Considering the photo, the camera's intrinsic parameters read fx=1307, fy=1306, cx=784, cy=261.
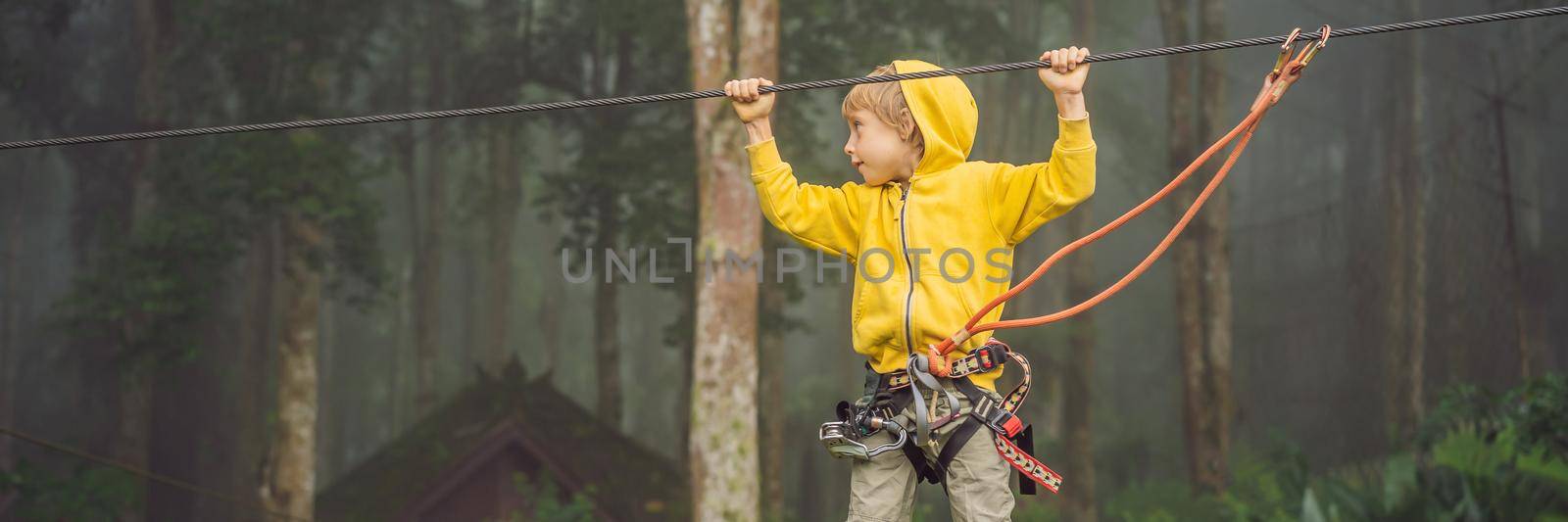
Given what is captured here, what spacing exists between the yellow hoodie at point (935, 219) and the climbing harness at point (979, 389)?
2.0 inches

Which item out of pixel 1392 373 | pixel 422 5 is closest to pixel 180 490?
pixel 422 5

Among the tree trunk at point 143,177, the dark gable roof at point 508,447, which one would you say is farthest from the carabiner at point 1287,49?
the tree trunk at point 143,177

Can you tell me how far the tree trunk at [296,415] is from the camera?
10891 millimetres

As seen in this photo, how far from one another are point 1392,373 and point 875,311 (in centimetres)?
1239

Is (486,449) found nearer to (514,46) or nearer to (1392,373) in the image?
(514,46)

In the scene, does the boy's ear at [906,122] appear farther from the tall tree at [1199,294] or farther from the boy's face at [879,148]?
the tall tree at [1199,294]

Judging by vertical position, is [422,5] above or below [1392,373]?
above

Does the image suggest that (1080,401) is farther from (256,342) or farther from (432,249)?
(256,342)

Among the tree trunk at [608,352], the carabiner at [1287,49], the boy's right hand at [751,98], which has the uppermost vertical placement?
Result: the carabiner at [1287,49]

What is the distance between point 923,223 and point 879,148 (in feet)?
0.72

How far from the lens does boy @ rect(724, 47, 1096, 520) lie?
3029 millimetres

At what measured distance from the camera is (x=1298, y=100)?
29.3m

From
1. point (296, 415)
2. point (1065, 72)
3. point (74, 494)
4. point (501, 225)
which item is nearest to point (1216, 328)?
point (296, 415)

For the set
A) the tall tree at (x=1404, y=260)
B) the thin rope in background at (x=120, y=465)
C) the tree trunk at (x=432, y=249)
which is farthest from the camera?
the tree trunk at (x=432, y=249)
